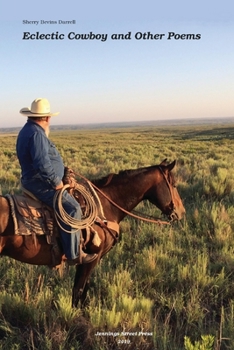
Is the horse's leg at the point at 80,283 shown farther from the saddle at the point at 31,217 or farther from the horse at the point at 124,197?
the saddle at the point at 31,217

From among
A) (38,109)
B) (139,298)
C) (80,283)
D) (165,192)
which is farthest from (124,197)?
(38,109)

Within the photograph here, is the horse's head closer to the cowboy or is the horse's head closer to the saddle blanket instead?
the cowboy

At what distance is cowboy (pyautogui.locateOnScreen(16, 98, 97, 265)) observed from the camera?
12.2 ft

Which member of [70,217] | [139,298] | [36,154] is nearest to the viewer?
[36,154]

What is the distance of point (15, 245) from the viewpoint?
12.5ft

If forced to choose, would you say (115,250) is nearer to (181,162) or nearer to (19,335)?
(19,335)

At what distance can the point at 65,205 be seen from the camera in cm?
390

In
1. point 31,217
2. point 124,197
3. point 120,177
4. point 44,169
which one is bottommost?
point 31,217

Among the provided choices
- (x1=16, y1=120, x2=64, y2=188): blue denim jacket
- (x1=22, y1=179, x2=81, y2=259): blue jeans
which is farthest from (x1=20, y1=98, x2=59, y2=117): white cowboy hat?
(x1=22, y1=179, x2=81, y2=259): blue jeans

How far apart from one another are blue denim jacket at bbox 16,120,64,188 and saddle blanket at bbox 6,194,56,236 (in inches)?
10.9

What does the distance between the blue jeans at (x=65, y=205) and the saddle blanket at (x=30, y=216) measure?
10cm

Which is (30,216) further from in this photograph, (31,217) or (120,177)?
(120,177)

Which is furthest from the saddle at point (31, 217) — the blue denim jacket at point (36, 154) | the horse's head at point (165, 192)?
the horse's head at point (165, 192)

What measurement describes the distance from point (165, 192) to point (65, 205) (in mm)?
1417
